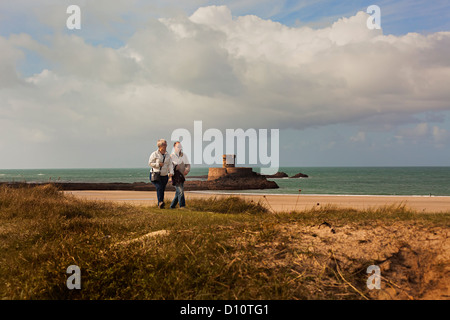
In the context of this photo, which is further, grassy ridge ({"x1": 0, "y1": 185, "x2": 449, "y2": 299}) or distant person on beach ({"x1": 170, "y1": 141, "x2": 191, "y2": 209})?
distant person on beach ({"x1": 170, "y1": 141, "x2": 191, "y2": 209})

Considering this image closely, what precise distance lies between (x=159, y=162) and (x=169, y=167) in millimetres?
367

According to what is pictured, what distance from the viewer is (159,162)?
1072 cm

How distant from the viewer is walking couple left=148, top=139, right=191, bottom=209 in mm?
10617

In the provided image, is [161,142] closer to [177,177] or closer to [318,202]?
[177,177]

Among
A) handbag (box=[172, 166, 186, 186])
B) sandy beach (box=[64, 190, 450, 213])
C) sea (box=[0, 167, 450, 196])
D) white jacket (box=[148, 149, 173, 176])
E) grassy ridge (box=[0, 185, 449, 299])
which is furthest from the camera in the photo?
sea (box=[0, 167, 450, 196])

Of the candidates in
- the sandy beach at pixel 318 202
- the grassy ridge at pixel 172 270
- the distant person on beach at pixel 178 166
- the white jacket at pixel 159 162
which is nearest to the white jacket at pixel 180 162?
the distant person on beach at pixel 178 166

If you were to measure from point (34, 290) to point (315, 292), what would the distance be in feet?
9.37

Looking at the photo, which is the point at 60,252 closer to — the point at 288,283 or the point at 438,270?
the point at 288,283

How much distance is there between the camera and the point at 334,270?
377cm

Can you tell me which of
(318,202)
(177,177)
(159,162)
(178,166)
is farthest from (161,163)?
(318,202)

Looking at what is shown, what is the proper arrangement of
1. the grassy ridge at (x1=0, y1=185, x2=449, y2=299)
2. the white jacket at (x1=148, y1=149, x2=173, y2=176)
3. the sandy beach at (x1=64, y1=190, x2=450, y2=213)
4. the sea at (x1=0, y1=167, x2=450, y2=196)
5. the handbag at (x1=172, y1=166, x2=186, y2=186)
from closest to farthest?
the grassy ridge at (x1=0, y1=185, x2=449, y2=299), the handbag at (x1=172, y1=166, x2=186, y2=186), the white jacket at (x1=148, y1=149, x2=173, y2=176), the sandy beach at (x1=64, y1=190, x2=450, y2=213), the sea at (x1=0, y1=167, x2=450, y2=196)

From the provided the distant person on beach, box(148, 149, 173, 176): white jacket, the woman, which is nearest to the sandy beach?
the woman

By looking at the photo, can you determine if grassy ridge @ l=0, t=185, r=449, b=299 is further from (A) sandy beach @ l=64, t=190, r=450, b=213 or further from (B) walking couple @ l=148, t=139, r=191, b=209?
(A) sandy beach @ l=64, t=190, r=450, b=213
